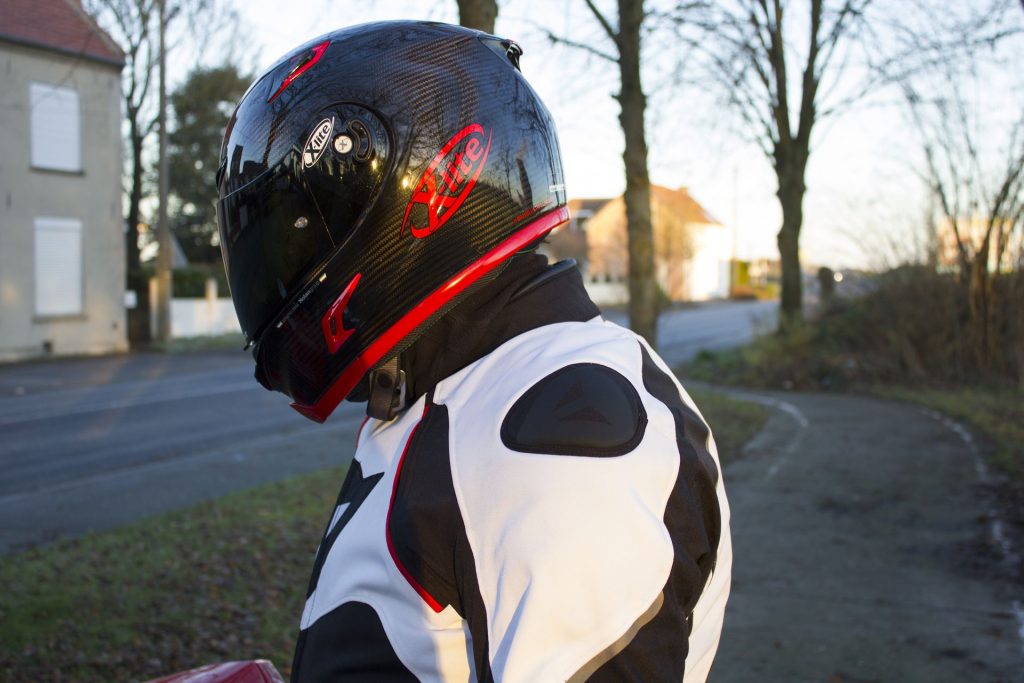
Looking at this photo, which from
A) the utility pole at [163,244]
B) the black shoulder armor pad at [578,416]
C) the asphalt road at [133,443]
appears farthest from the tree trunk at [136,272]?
the black shoulder armor pad at [578,416]

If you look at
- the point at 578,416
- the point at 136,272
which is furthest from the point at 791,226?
the point at 578,416

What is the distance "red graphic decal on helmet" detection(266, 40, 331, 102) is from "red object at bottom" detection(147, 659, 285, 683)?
0.92 metres

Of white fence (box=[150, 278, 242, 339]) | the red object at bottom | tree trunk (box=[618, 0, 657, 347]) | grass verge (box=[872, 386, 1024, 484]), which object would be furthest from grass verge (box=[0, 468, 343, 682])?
white fence (box=[150, 278, 242, 339])

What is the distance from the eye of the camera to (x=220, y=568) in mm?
5273

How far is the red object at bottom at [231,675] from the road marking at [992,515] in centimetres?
374

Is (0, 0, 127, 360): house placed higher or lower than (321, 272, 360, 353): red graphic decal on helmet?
higher

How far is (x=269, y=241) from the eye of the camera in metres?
1.59

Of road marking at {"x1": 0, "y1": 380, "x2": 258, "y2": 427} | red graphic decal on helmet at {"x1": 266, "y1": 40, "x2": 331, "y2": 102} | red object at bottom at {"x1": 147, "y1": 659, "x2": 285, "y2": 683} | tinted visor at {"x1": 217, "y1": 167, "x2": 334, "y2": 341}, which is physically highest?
red graphic decal on helmet at {"x1": 266, "y1": 40, "x2": 331, "y2": 102}

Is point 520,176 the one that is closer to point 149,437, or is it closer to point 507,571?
point 507,571

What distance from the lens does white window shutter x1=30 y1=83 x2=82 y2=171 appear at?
21109mm

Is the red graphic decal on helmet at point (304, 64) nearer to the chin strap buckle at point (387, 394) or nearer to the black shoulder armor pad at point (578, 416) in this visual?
the chin strap buckle at point (387, 394)

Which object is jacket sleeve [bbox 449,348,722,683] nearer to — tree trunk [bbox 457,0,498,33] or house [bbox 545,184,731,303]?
tree trunk [bbox 457,0,498,33]

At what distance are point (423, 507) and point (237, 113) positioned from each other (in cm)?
83

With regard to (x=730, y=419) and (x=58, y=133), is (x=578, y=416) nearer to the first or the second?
(x=730, y=419)
